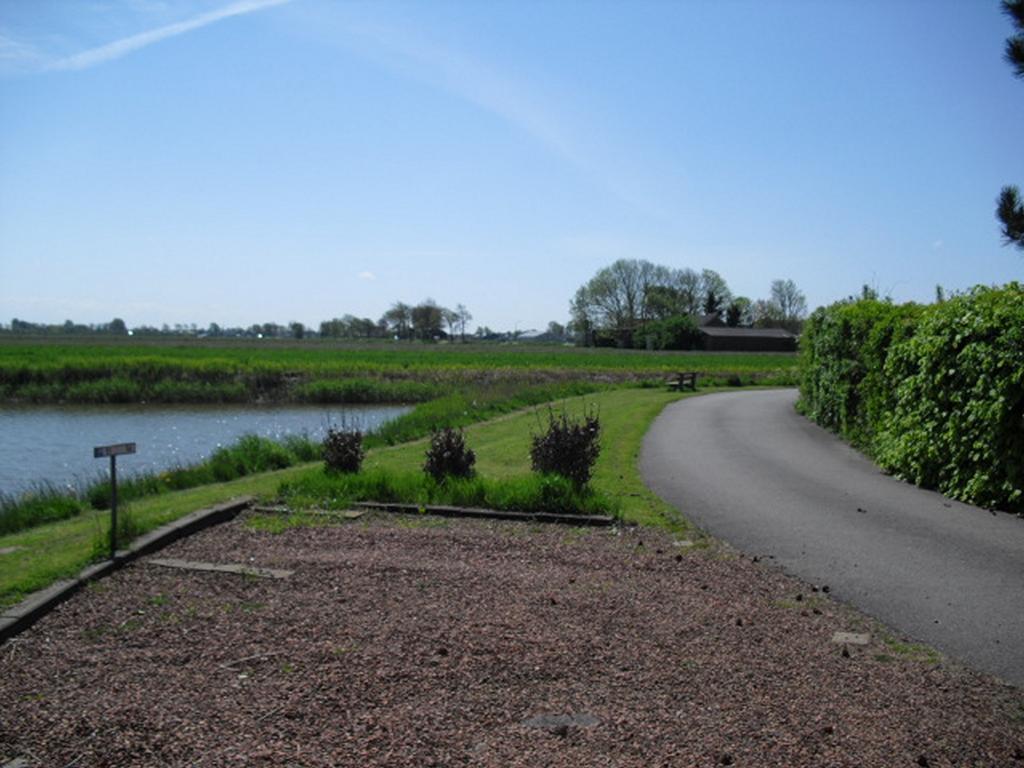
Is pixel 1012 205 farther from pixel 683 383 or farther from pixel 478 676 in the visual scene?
pixel 683 383

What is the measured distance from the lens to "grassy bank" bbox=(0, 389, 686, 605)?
23.9ft

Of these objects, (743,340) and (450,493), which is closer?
(450,493)

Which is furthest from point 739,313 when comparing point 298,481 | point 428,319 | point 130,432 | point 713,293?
point 298,481

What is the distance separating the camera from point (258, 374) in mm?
44406

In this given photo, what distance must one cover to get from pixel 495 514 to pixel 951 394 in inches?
237

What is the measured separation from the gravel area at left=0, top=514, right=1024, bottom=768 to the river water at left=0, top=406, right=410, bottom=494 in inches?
213

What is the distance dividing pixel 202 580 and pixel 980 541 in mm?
7291

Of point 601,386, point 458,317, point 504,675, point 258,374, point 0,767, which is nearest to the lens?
point 0,767

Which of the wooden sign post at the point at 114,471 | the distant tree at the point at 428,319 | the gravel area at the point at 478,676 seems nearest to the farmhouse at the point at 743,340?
the distant tree at the point at 428,319

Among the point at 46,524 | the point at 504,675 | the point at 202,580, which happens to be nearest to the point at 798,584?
the point at 504,675

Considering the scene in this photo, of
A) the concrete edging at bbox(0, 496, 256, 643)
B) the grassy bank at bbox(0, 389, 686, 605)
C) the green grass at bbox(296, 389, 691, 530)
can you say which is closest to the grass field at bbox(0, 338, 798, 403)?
the green grass at bbox(296, 389, 691, 530)

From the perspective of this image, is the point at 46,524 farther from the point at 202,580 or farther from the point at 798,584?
the point at 798,584

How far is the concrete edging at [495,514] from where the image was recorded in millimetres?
9484

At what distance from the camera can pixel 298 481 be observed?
11195 mm
